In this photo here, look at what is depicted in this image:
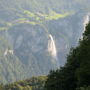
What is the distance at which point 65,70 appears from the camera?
60500mm

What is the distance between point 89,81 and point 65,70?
44.8 feet

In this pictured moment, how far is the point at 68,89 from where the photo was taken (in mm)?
57406

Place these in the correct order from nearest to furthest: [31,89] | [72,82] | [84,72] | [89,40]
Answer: [84,72], [89,40], [72,82], [31,89]

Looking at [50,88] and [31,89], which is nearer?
[50,88]

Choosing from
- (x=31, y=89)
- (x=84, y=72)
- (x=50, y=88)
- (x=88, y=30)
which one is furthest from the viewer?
(x=31, y=89)

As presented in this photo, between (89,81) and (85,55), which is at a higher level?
(85,55)

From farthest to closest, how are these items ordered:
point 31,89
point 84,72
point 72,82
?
point 31,89, point 72,82, point 84,72

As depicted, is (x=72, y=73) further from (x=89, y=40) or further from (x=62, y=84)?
(x=89, y=40)

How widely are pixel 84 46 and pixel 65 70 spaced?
12297mm

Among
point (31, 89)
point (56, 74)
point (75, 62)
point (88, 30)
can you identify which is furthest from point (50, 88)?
point (31, 89)

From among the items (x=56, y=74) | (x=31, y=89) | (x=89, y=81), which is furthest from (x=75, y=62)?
(x=31, y=89)

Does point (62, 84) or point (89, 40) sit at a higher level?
point (89, 40)

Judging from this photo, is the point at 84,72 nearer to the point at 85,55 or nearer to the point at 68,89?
the point at 85,55

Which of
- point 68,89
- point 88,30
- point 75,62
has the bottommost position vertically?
point 68,89
